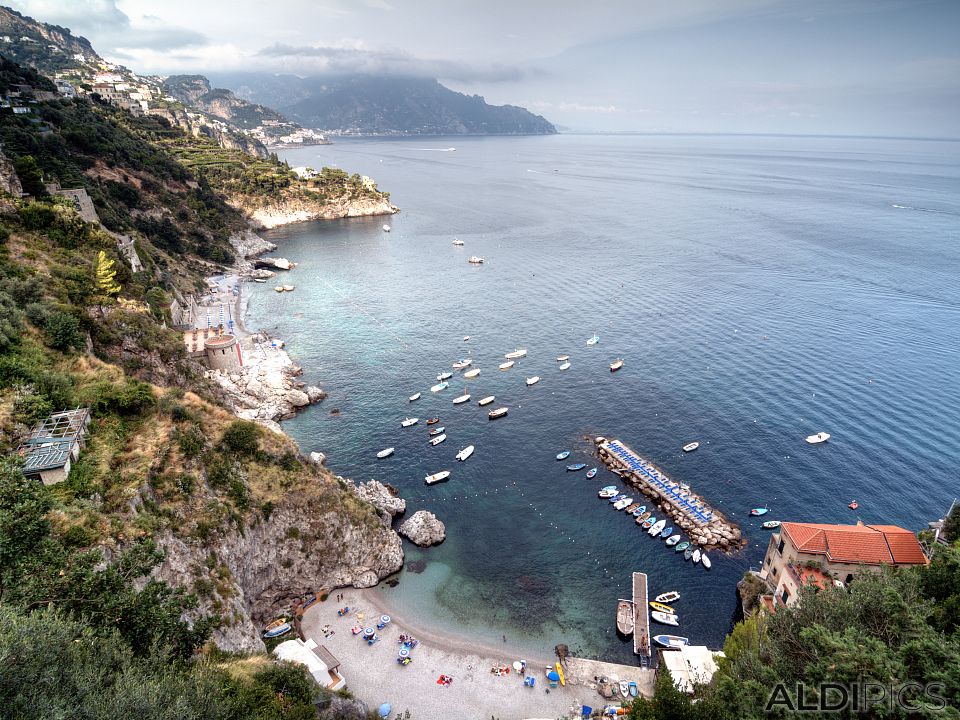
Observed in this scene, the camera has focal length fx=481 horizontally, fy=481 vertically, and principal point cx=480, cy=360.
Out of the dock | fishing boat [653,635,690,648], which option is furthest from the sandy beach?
fishing boat [653,635,690,648]

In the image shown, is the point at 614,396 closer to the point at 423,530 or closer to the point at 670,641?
the point at 423,530

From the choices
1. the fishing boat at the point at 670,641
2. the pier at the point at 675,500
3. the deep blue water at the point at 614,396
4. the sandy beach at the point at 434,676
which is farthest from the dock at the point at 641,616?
the pier at the point at 675,500

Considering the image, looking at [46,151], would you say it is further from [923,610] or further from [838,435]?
[838,435]

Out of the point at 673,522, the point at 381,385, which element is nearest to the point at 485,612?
the point at 673,522

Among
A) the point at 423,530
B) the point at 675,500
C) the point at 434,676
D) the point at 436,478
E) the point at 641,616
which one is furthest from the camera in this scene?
the point at 436,478

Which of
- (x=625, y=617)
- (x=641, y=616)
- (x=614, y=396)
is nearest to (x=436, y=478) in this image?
(x=625, y=617)
